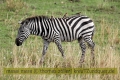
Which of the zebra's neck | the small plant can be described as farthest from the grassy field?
the zebra's neck

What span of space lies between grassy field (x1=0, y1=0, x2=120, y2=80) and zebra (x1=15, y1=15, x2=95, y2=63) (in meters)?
0.23

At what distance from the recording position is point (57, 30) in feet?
31.3

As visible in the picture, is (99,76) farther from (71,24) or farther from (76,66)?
(71,24)

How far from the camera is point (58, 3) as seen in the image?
1698 cm

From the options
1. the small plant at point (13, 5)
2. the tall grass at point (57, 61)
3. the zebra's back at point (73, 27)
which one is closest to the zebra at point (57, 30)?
the zebra's back at point (73, 27)

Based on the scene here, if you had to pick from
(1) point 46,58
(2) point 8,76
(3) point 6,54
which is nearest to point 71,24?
(1) point 46,58

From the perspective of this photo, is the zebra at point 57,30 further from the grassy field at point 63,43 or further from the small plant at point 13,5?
the small plant at point 13,5

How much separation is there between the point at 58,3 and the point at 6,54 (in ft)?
24.2

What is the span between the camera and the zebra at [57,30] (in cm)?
927

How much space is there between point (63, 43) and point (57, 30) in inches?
82.1

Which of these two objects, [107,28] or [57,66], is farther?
[107,28]

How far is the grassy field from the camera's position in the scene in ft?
27.4

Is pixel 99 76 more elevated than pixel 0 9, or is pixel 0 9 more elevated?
pixel 0 9

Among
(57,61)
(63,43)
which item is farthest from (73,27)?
(63,43)
